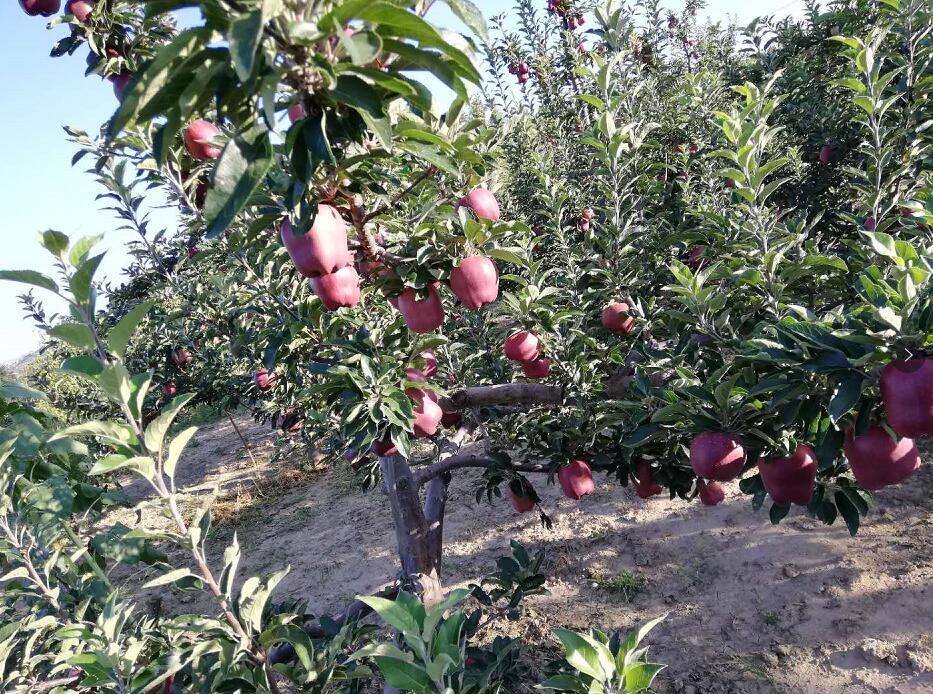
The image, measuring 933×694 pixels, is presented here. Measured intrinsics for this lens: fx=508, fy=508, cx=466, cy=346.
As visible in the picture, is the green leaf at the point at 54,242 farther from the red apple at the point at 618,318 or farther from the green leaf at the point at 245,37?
the red apple at the point at 618,318

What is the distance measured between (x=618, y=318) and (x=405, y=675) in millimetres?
1649

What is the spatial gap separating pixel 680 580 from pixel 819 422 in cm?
289

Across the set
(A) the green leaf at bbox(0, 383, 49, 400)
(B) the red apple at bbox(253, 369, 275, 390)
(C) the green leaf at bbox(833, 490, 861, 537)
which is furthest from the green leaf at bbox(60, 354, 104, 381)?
(B) the red apple at bbox(253, 369, 275, 390)

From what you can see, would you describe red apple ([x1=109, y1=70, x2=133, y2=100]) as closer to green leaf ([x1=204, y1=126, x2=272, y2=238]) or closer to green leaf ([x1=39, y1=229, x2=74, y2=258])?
green leaf ([x1=39, y1=229, x2=74, y2=258])

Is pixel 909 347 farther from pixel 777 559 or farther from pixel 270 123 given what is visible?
pixel 777 559

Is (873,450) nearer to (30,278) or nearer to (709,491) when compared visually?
(709,491)

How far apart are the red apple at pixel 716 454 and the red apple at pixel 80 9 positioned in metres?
2.63

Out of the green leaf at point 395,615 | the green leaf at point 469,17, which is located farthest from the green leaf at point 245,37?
the green leaf at point 395,615

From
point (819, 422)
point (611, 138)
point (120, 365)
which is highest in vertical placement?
point (611, 138)

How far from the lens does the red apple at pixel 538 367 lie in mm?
2357

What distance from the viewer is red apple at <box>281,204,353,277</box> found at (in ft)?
3.70

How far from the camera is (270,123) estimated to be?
2.08 feet

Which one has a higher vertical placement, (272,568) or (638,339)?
(638,339)

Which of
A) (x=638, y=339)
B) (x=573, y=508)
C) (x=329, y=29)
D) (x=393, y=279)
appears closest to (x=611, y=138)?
(x=638, y=339)
